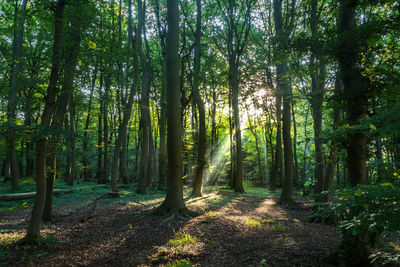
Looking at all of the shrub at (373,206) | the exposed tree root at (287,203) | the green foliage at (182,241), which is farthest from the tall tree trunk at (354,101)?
the exposed tree root at (287,203)

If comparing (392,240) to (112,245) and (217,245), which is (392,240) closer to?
(217,245)

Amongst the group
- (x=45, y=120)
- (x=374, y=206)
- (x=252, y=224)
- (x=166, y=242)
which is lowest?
(x=252, y=224)

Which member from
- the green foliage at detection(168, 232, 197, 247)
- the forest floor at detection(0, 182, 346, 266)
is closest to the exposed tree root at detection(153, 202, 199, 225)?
the forest floor at detection(0, 182, 346, 266)

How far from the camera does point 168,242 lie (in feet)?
19.0

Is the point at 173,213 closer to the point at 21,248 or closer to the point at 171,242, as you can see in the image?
the point at 171,242

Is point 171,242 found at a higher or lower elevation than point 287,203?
higher

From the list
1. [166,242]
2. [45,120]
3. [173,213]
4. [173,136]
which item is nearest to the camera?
[45,120]

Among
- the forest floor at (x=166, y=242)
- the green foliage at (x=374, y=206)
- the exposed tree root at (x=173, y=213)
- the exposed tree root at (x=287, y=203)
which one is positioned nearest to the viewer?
the green foliage at (x=374, y=206)

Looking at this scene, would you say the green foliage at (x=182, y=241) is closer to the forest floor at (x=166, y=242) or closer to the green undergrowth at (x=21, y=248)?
the forest floor at (x=166, y=242)

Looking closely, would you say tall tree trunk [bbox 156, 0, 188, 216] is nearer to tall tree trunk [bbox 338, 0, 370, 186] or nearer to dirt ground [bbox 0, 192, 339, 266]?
dirt ground [bbox 0, 192, 339, 266]

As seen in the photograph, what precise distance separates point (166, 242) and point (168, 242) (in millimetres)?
85

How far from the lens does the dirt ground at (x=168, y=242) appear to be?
4.75 metres

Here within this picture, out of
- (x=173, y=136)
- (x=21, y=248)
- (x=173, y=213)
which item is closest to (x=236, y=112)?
(x=173, y=136)

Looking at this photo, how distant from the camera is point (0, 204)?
10.3 metres
